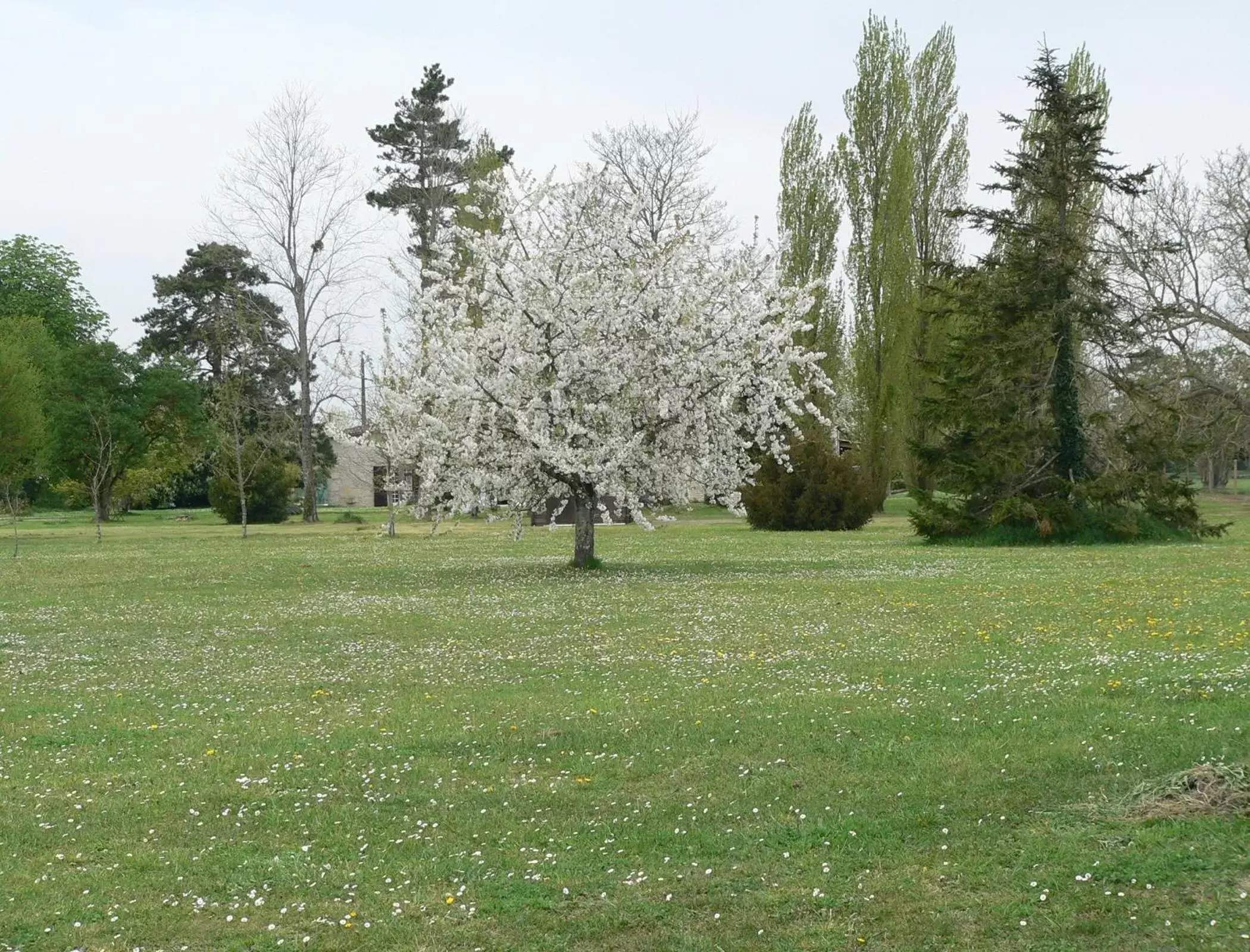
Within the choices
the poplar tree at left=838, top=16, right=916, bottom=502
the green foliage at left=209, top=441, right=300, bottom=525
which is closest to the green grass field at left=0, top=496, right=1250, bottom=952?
the poplar tree at left=838, top=16, right=916, bottom=502

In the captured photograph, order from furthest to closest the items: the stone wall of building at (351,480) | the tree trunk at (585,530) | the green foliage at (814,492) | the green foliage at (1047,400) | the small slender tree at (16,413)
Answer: the stone wall of building at (351,480) < the small slender tree at (16,413) < the green foliage at (814,492) < the green foliage at (1047,400) < the tree trunk at (585,530)

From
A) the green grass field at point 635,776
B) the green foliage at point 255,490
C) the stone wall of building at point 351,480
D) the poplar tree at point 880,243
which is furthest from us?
the stone wall of building at point 351,480

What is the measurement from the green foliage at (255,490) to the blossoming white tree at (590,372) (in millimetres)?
34705

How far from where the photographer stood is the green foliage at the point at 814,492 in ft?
147

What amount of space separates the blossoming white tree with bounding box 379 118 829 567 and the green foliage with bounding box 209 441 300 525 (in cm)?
3470

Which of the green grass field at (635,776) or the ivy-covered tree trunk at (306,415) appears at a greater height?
the ivy-covered tree trunk at (306,415)

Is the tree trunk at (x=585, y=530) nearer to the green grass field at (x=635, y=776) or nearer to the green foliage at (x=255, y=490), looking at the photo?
the green grass field at (x=635, y=776)

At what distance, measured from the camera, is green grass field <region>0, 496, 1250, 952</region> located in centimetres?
601

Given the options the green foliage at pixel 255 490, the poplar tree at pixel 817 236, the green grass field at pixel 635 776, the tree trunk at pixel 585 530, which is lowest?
the green grass field at pixel 635 776

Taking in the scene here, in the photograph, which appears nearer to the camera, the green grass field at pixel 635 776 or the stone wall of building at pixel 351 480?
the green grass field at pixel 635 776

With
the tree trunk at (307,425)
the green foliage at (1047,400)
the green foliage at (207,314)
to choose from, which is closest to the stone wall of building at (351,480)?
the green foliage at (207,314)

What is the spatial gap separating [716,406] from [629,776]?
60.6 feet

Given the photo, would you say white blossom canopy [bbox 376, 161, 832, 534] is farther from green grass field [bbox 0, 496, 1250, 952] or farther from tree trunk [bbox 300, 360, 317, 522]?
tree trunk [bbox 300, 360, 317, 522]

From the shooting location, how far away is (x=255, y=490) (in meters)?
61.6
